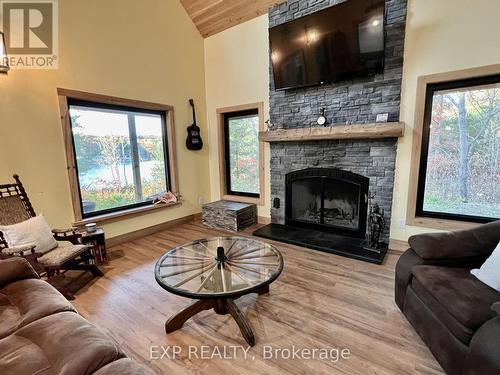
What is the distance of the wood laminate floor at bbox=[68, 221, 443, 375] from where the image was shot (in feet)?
4.83

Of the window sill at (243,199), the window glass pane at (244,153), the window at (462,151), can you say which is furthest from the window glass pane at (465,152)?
the window glass pane at (244,153)

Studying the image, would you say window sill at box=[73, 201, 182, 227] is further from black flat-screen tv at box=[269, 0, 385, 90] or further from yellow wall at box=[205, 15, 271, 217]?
black flat-screen tv at box=[269, 0, 385, 90]

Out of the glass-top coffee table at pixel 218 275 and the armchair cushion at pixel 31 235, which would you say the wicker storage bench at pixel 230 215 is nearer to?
the glass-top coffee table at pixel 218 275

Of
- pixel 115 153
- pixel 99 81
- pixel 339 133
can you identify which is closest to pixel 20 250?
pixel 115 153

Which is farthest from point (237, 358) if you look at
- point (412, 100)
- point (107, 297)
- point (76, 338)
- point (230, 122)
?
point (230, 122)

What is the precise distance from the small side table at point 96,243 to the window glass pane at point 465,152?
373 centimetres

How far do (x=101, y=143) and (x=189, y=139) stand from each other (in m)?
1.34

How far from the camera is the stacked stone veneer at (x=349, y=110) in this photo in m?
2.74

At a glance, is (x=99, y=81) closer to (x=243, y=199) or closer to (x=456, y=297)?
(x=243, y=199)

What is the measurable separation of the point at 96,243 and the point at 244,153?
2.53 meters

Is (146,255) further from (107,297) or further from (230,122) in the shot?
(230,122)

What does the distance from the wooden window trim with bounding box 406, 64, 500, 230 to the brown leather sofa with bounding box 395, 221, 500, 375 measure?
1.11 metres

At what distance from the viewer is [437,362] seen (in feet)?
4.74

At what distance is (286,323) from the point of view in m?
1.80
